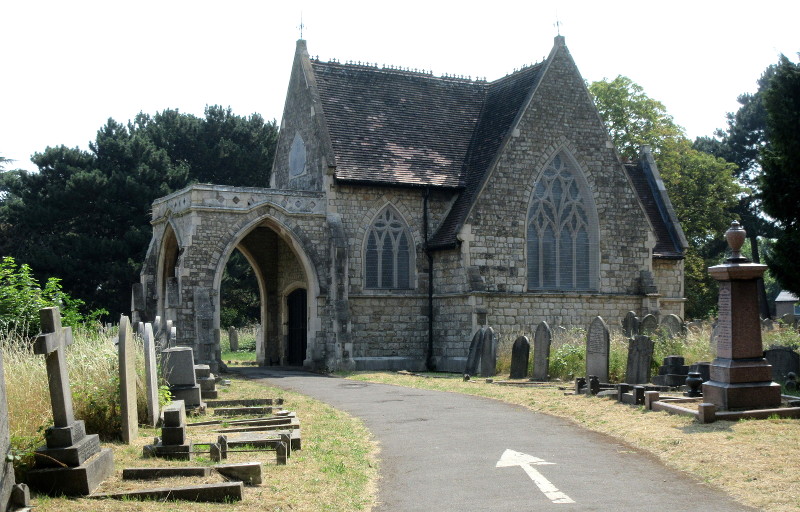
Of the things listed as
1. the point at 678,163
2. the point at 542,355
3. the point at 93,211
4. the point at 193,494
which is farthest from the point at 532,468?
the point at 93,211

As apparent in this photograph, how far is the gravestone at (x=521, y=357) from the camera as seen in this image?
70.6ft

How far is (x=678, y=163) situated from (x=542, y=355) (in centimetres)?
2453

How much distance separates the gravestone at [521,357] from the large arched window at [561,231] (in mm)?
6980

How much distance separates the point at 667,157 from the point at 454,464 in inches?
1349

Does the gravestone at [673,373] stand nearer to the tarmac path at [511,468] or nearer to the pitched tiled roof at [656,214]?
the tarmac path at [511,468]

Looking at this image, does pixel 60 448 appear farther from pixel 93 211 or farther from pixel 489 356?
pixel 93 211

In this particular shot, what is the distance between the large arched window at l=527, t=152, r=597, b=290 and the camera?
28.7 meters

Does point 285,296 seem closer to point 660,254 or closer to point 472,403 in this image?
point 660,254

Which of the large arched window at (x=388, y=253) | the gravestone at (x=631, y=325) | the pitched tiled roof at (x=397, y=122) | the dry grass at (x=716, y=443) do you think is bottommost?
the dry grass at (x=716, y=443)

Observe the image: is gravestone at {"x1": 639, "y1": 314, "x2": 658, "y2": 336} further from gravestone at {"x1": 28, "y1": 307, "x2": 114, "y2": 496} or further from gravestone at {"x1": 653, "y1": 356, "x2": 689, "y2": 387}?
gravestone at {"x1": 28, "y1": 307, "x2": 114, "y2": 496}

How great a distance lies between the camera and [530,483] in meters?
9.45

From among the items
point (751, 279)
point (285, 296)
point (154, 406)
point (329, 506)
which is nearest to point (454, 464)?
point (329, 506)

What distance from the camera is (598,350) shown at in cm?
1848

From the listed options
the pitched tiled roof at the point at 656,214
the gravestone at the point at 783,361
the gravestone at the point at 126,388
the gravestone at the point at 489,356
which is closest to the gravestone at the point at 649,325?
the gravestone at the point at 489,356
